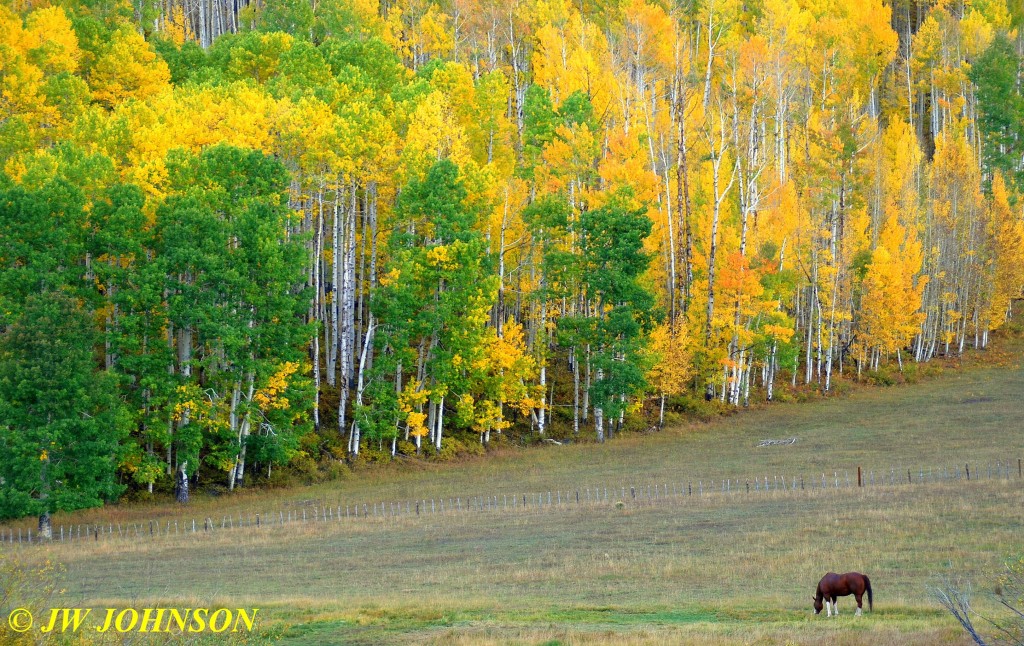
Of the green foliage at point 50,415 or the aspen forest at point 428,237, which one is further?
the aspen forest at point 428,237

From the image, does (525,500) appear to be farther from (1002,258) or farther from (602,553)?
(1002,258)

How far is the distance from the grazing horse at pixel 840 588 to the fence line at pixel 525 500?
20.2 m

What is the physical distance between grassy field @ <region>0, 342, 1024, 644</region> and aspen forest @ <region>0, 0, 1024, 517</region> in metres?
4.13

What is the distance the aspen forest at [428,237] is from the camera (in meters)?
44.0

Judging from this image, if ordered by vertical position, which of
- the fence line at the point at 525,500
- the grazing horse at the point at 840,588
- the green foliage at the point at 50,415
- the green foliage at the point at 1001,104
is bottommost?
→ the fence line at the point at 525,500

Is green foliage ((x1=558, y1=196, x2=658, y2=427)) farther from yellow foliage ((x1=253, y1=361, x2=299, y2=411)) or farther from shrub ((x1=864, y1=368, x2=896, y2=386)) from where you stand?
shrub ((x1=864, y1=368, x2=896, y2=386))

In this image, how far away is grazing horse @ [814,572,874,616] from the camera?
20484 millimetres

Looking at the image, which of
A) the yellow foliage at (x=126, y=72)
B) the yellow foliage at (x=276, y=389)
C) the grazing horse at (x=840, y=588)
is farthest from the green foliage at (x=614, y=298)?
the grazing horse at (x=840, y=588)

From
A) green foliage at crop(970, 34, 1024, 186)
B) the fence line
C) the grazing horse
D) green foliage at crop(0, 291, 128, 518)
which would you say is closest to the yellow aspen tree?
green foliage at crop(970, 34, 1024, 186)

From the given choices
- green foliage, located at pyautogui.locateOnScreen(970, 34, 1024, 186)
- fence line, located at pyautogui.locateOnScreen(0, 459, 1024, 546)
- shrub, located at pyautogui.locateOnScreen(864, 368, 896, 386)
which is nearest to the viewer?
fence line, located at pyautogui.locateOnScreen(0, 459, 1024, 546)

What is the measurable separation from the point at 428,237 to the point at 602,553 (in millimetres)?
27377

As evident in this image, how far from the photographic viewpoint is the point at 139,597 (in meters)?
24.6

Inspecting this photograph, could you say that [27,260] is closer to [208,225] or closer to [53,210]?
[53,210]

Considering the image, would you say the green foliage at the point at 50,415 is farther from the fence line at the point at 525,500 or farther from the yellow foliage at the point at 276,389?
the yellow foliage at the point at 276,389
